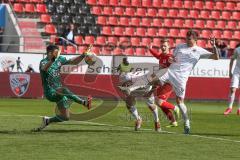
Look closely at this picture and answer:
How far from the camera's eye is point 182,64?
16.1m

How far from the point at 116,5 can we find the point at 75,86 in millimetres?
A: 8954

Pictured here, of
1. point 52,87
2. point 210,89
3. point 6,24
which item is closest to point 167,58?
point 52,87

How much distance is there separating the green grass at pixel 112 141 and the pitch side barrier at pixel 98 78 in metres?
11.6

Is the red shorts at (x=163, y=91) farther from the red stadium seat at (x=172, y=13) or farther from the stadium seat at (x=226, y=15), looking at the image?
the stadium seat at (x=226, y=15)

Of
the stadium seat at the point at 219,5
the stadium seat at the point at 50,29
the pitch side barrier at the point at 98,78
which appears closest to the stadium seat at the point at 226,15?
the stadium seat at the point at 219,5

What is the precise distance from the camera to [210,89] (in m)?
33.9

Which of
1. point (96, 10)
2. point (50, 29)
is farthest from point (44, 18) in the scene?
point (96, 10)

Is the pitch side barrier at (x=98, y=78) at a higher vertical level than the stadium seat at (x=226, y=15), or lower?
lower

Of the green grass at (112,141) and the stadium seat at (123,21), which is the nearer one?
the green grass at (112,141)

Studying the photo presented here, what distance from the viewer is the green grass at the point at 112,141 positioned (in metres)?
11.6

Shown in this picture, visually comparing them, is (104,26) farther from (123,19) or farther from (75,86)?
(75,86)

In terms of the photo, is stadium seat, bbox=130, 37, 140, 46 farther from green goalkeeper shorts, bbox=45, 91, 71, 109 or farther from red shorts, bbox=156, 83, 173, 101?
green goalkeeper shorts, bbox=45, 91, 71, 109

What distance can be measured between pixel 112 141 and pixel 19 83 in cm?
1819

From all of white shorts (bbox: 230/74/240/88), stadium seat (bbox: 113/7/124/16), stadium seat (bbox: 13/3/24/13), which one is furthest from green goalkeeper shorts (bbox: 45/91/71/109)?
stadium seat (bbox: 113/7/124/16)
